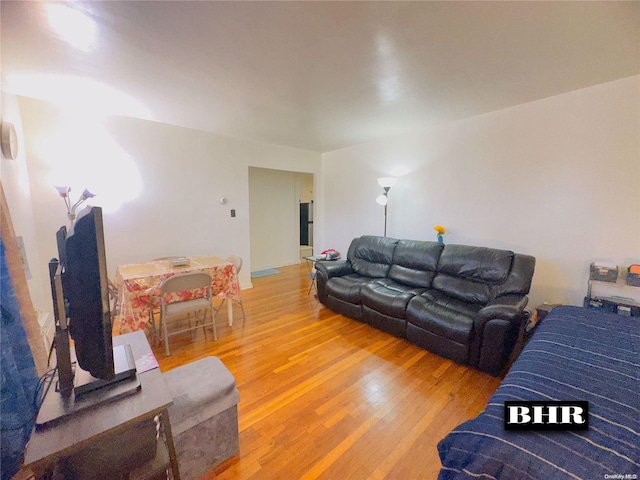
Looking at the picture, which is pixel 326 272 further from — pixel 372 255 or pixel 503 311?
pixel 503 311

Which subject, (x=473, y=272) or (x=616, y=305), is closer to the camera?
(x=616, y=305)

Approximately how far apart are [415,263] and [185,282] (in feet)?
8.65

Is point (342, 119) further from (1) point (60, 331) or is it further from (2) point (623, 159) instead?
(1) point (60, 331)

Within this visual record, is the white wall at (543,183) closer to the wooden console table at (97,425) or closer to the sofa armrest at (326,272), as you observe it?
the sofa armrest at (326,272)

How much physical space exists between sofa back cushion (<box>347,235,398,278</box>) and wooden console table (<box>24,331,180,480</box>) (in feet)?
9.35

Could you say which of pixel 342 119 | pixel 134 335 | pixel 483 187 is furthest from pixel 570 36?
pixel 134 335

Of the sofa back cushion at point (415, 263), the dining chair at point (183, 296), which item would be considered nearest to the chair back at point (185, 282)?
the dining chair at point (183, 296)

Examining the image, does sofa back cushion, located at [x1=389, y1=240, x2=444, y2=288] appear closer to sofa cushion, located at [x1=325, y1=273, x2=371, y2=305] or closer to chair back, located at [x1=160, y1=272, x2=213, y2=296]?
sofa cushion, located at [x1=325, y1=273, x2=371, y2=305]

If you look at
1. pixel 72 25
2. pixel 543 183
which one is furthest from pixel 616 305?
pixel 72 25

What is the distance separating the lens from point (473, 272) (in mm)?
2787

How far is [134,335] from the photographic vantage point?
1.60m

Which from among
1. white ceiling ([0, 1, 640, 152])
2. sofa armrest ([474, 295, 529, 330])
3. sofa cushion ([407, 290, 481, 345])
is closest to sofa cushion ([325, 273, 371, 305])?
sofa cushion ([407, 290, 481, 345])

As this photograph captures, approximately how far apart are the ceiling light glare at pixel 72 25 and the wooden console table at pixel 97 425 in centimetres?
195

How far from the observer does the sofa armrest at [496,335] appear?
2.07m
